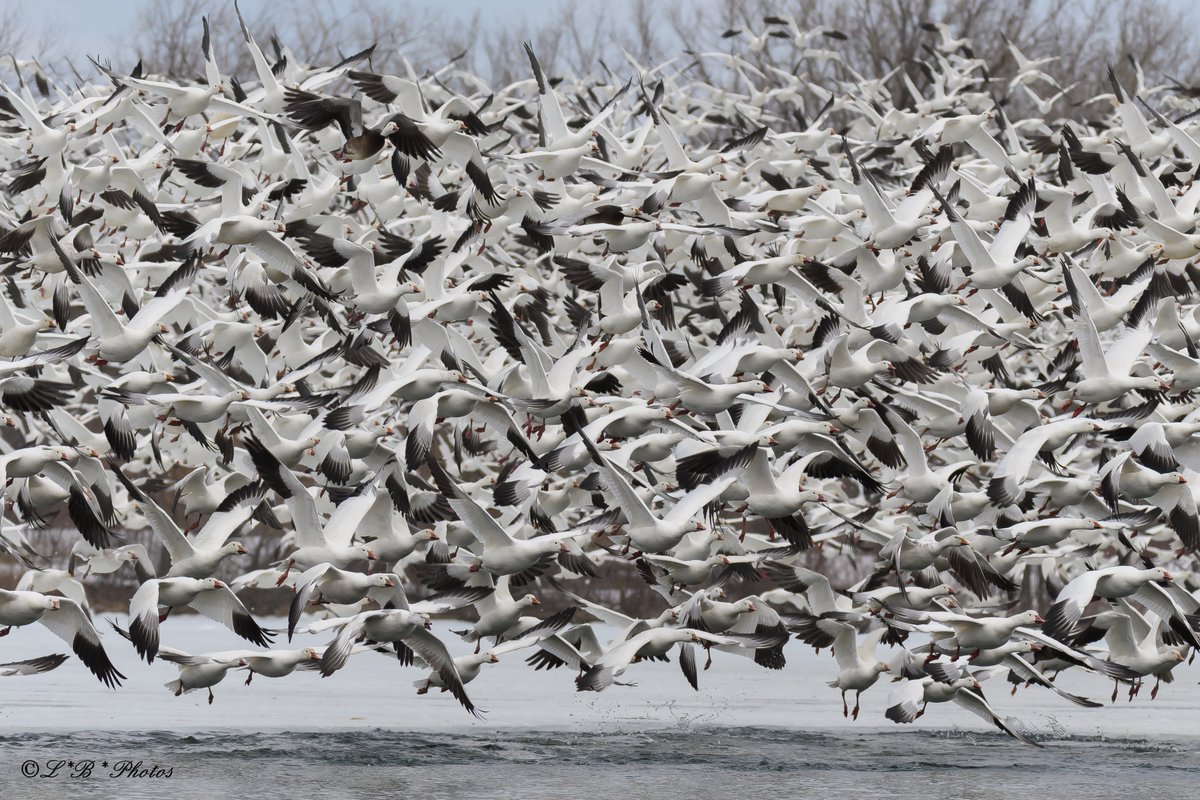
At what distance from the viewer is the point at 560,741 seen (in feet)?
34.6

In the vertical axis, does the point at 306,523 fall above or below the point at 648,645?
above

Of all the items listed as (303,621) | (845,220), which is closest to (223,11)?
(303,621)

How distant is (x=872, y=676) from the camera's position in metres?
10.2

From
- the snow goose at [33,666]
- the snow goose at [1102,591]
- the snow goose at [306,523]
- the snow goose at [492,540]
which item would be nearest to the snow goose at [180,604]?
the snow goose at [306,523]

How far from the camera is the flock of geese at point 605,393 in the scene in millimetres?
8664

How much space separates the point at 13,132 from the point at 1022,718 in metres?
9.61

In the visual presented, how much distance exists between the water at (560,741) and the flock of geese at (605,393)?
1.73 feet

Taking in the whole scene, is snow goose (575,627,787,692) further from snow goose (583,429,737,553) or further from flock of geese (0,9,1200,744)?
snow goose (583,429,737,553)

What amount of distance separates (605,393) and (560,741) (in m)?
2.35

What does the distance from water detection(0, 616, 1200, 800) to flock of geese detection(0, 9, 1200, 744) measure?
1.73ft

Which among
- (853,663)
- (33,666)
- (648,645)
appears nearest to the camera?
(33,666)

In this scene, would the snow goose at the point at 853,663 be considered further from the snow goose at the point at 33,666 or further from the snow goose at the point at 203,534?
the snow goose at the point at 33,666

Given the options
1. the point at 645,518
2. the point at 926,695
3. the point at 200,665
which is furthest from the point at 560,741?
the point at 200,665

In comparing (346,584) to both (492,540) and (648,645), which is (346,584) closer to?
(492,540)
